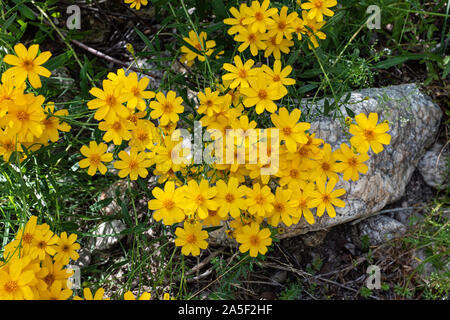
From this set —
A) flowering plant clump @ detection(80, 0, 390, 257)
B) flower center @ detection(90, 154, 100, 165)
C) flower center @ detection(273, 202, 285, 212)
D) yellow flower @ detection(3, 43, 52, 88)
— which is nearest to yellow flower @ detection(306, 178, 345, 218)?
flowering plant clump @ detection(80, 0, 390, 257)

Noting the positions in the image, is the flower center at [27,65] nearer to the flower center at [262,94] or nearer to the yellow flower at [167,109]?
the yellow flower at [167,109]

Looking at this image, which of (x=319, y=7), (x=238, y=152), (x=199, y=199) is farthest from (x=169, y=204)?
(x=319, y=7)

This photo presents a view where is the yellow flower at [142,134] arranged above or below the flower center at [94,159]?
above

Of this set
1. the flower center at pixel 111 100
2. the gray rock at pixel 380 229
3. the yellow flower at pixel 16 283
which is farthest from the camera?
the gray rock at pixel 380 229

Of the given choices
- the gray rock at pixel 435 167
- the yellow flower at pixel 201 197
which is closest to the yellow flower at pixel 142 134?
the yellow flower at pixel 201 197

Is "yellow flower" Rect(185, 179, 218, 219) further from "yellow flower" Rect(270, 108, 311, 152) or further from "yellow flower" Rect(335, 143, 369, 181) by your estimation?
"yellow flower" Rect(335, 143, 369, 181)

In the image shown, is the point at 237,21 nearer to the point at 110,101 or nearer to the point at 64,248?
the point at 110,101
